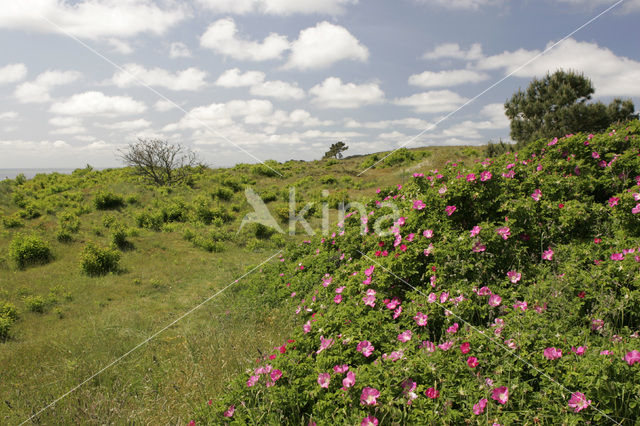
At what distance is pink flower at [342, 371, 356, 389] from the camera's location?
2.51 metres

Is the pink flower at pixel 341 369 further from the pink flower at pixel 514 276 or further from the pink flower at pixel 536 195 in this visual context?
the pink flower at pixel 536 195

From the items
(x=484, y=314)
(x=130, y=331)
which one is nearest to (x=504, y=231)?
(x=484, y=314)

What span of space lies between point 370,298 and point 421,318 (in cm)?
60

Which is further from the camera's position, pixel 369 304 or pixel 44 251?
pixel 44 251

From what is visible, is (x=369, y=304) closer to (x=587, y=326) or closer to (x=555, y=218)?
(x=587, y=326)

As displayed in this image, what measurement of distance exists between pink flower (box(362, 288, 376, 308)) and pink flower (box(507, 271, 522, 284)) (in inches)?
54.2

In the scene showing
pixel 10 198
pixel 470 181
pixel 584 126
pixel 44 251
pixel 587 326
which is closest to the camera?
pixel 587 326

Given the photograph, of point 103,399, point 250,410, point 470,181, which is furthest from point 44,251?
point 470,181

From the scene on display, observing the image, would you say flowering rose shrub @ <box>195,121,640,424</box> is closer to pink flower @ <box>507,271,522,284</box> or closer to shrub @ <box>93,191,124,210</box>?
pink flower @ <box>507,271,522,284</box>

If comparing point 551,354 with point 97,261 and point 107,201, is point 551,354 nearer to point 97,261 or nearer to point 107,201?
point 97,261

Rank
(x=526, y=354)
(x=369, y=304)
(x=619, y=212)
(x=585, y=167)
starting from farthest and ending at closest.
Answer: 1. (x=585, y=167)
2. (x=619, y=212)
3. (x=369, y=304)
4. (x=526, y=354)

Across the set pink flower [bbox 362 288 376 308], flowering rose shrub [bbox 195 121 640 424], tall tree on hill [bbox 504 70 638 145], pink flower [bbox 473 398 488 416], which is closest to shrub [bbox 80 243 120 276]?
flowering rose shrub [bbox 195 121 640 424]

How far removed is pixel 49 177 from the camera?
26.9 m

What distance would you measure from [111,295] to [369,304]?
666cm
